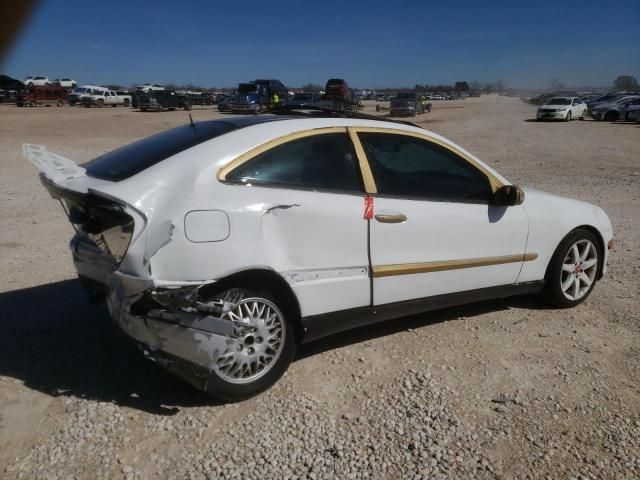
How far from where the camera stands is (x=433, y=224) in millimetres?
3678

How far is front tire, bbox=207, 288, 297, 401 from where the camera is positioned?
2.98 meters

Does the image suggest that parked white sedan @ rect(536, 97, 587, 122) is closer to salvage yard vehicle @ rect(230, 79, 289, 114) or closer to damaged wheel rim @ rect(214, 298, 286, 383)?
salvage yard vehicle @ rect(230, 79, 289, 114)

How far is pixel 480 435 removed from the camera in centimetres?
284

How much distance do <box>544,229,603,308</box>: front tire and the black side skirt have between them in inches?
7.8

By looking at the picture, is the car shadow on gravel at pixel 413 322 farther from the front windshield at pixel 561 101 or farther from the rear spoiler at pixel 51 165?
the front windshield at pixel 561 101

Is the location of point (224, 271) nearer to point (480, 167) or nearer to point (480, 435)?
point (480, 435)

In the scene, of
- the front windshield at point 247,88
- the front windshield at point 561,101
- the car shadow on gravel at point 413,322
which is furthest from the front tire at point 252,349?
the front windshield at point 247,88

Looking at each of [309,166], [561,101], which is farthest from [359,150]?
[561,101]

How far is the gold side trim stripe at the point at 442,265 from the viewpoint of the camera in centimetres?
352

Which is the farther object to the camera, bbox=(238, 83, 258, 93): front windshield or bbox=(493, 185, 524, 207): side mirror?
bbox=(238, 83, 258, 93): front windshield

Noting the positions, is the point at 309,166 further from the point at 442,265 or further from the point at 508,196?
the point at 508,196

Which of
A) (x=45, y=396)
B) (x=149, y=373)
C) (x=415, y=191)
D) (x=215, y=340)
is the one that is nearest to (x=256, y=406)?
(x=215, y=340)

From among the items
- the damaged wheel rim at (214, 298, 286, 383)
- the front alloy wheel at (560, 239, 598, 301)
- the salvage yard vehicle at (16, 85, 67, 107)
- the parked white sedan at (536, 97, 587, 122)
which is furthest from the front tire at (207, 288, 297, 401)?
the salvage yard vehicle at (16, 85, 67, 107)

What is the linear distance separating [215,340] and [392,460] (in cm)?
108
